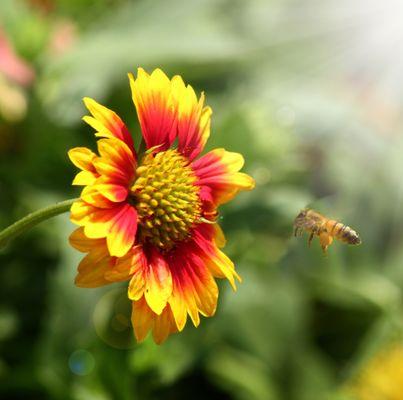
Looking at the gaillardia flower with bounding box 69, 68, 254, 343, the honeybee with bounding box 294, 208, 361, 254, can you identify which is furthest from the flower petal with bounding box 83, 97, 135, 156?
the honeybee with bounding box 294, 208, 361, 254

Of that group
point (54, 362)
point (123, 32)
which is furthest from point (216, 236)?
point (123, 32)

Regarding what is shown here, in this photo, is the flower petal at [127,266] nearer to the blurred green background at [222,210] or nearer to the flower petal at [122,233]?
the flower petal at [122,233]

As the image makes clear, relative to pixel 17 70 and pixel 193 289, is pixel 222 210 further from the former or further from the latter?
pixel 193 289

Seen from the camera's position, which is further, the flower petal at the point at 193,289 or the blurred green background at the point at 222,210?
the blurred green background at the point at 222,210

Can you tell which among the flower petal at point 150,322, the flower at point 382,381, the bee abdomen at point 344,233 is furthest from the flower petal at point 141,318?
the flower at point 382,381

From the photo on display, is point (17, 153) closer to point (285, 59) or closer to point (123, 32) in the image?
point (123, 32)
